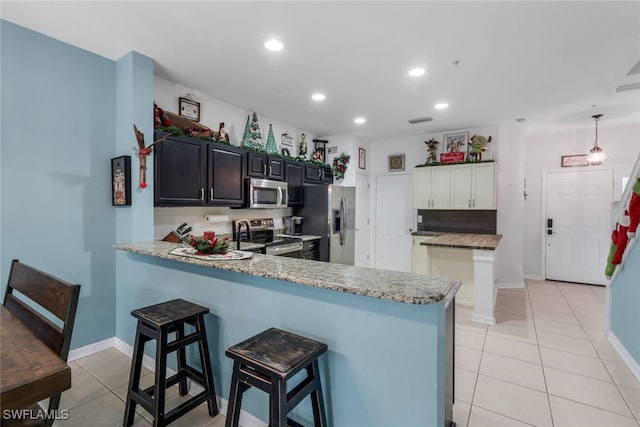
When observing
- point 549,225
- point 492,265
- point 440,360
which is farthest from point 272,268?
point 549,225

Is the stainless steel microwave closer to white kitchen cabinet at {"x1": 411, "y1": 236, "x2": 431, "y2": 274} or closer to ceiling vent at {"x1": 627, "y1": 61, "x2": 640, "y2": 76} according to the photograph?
white kitchen cabinet at {"x1": 411, "y1": 236, "x2": 431, "y2": 274}

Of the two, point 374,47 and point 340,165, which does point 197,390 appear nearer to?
point 374,47

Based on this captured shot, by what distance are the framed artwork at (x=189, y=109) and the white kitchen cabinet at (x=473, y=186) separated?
13.0 ft

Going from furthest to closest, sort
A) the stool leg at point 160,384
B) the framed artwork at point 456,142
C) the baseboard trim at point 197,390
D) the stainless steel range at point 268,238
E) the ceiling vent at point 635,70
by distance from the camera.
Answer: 1. the framed artwork at point 456,142
2. the stainless steel range at point 268,238
3. the ceiling vent at point 635,70
4. the baseboard trim at point 197,390
5. the stool leg at point 160,384

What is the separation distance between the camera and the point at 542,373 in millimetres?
2371

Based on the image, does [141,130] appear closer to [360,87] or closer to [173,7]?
[173,7]

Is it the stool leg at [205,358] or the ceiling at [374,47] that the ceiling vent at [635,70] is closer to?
the ceiling at [374,47]

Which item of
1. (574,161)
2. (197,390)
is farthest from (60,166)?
(574,161)

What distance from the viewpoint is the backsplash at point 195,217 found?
3195mm

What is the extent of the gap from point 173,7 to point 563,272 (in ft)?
22.5

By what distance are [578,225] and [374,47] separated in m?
5.18

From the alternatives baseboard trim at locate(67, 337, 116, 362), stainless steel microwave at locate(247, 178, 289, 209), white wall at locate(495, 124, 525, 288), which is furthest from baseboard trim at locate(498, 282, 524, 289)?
baseboard trim at locate(67, 337, 116, 362)

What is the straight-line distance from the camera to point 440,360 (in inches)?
48.3

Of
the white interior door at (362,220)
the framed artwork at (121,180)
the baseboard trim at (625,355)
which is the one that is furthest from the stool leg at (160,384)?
the white interior door at (362,220)
